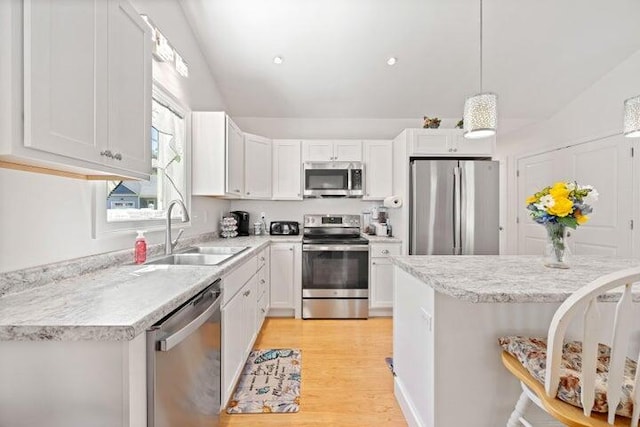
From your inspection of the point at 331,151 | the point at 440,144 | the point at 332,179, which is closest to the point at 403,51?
the point at 440,144

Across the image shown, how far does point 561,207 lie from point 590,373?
2.88ft

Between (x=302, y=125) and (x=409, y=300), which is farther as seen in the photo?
(x=302, y=125)

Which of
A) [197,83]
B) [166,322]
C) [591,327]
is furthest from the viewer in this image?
[197,83]

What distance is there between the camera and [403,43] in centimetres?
312

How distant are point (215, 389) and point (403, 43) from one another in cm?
347

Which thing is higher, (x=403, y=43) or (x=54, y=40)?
(x=403, y=43)

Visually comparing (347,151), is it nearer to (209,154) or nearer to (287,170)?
Result: (287,170)

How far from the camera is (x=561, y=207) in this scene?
4.81 ft

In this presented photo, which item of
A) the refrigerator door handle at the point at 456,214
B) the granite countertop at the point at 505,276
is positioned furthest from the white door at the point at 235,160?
the refrigerator door handle at the point at 456,214

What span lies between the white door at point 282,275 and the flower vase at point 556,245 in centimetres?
239

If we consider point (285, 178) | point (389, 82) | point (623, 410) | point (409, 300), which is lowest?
point (623, 410)

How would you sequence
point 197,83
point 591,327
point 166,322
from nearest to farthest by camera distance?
point 591,327 → point 166,322 → point 197,83

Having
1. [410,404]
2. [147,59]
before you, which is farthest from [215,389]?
[147,59]

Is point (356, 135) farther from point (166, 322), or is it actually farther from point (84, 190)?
point (166, 322)
